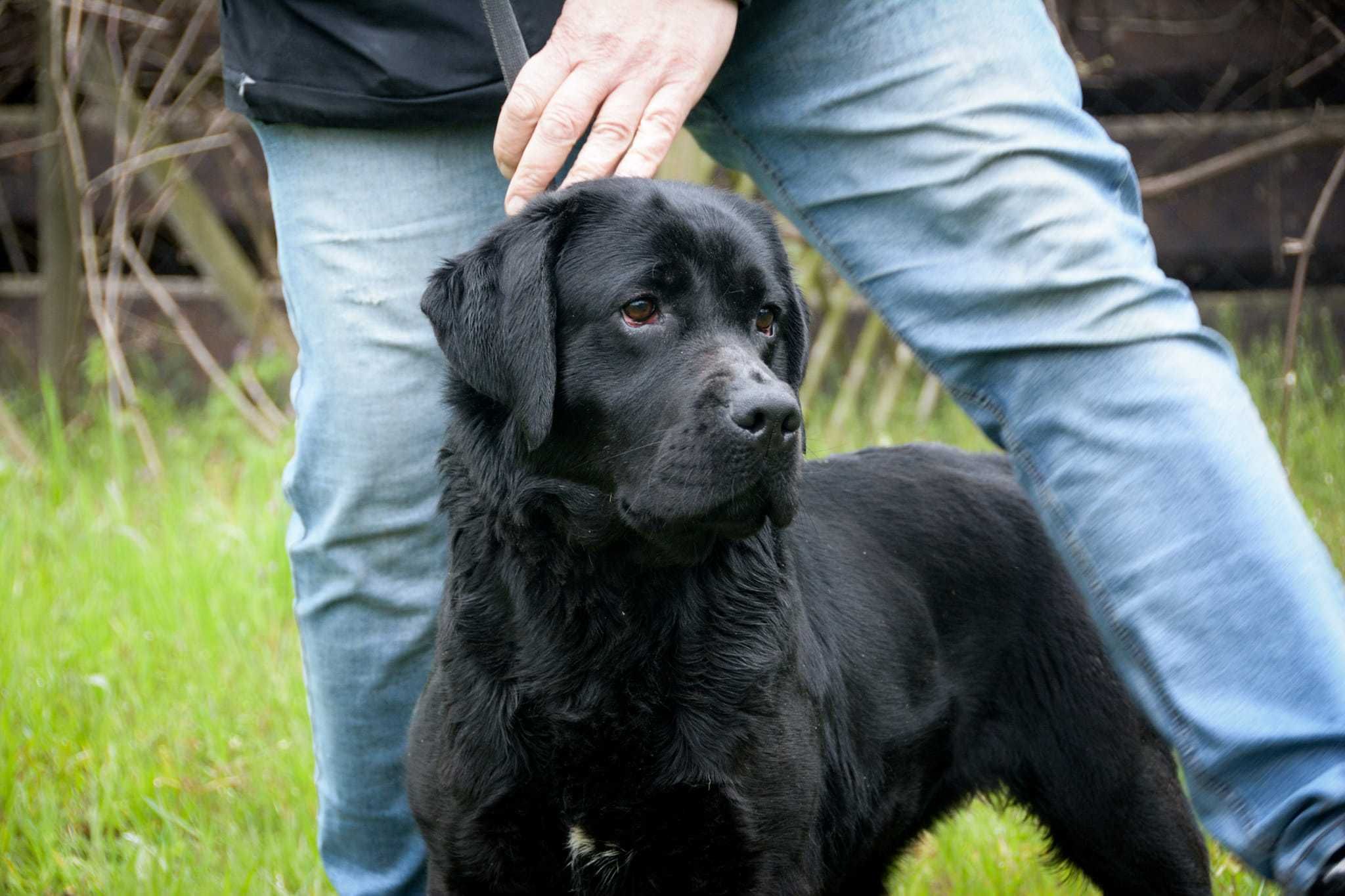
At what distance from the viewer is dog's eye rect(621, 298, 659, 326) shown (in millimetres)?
2320

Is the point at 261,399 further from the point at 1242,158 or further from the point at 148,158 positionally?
the point at 1242,158

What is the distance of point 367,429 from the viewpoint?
2.52 meters

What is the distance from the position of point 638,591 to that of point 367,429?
0.61 metres

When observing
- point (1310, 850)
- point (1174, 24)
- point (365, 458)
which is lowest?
point (1174, 24)

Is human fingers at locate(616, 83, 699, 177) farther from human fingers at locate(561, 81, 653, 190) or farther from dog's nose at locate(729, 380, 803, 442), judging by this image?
dog's nose at locate(729, 380, 803, 442)

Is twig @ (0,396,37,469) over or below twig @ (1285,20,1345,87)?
below

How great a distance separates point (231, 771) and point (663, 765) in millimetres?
1784

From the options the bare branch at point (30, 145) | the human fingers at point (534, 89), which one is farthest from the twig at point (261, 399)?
the human fingers at point (534, 89)

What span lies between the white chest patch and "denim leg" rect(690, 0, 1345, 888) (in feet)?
2.82

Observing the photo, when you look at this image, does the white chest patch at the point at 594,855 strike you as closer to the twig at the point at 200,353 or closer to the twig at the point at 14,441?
the twig at the point at 200,353

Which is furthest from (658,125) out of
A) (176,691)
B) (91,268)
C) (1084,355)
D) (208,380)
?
(208,380)

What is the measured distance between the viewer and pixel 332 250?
248 centimetres

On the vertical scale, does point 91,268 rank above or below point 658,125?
below

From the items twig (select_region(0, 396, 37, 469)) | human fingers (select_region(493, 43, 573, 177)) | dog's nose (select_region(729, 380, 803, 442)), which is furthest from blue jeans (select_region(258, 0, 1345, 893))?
twig (select_region(0, 396, 37, 469))
